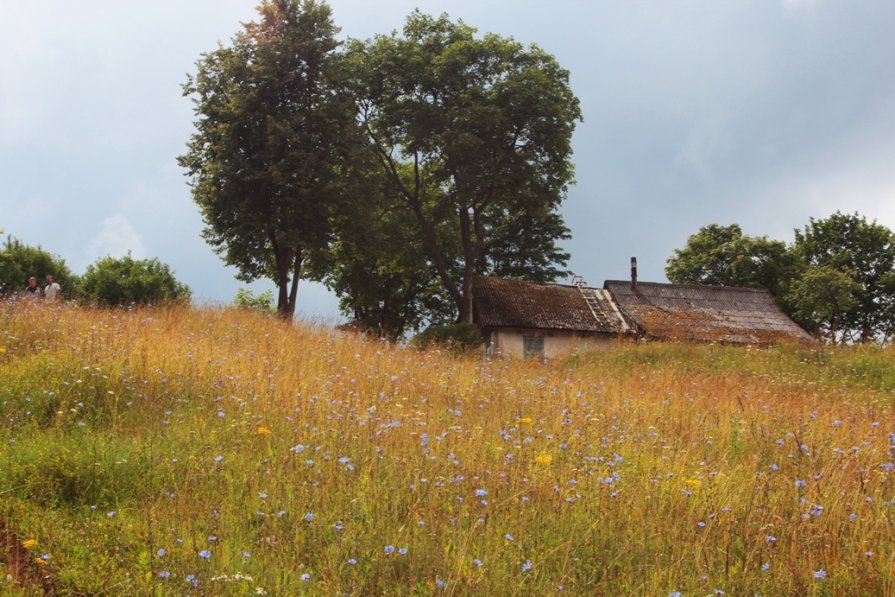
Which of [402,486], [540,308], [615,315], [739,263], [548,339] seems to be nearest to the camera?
[402,486]

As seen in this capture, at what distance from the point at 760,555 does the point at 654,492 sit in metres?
1.08

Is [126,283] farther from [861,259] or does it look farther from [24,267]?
[861,259]

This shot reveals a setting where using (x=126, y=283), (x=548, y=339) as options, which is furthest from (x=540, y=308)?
(x=126, y=283)

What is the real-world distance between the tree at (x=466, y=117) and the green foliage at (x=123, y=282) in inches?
527

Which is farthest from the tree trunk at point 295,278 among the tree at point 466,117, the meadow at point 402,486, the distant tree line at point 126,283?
the meadow at point 402,486

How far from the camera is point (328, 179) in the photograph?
2742cm

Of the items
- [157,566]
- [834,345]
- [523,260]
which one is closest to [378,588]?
[157,566]

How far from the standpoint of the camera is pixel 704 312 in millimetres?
39969

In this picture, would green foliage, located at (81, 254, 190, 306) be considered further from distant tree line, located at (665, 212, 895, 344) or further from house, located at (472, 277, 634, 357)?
distant tree line, located at (665, 212, 895, 344)

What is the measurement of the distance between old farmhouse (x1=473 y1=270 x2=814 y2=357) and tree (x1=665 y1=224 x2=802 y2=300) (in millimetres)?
10940

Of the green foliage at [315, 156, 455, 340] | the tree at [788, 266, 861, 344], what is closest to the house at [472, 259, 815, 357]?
the green foliage at [315, 156, 455, 340]

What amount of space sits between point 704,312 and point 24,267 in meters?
33.5

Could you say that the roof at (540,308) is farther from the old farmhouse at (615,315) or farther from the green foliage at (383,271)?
the green foliage at (383,271)

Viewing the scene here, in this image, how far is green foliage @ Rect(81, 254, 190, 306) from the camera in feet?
74.4
